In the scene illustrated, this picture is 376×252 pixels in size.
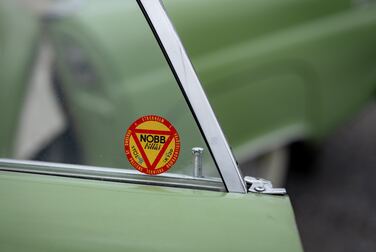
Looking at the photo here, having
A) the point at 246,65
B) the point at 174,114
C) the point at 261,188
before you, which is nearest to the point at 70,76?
the point at 246,65

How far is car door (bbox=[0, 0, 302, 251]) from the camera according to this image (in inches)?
43.8

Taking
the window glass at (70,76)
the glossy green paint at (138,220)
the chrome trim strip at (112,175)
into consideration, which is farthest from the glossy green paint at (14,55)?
the glossy green paint at (138,220)

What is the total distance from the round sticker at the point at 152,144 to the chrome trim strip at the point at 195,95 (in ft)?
0.20

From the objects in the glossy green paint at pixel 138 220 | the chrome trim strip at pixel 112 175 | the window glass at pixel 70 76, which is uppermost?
the window glass at pixel 70 76

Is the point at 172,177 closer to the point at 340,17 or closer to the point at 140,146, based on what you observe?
the point at 140,146

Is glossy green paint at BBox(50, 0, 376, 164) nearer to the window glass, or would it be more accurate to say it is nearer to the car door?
the window glass

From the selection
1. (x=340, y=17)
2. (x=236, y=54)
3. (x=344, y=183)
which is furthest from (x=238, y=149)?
(x=344, y=183)

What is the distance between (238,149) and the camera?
2787 millimetres

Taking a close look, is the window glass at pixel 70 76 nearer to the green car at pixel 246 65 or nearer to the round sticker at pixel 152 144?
the green car at pixel 246 65

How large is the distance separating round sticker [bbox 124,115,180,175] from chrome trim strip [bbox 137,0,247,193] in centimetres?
6

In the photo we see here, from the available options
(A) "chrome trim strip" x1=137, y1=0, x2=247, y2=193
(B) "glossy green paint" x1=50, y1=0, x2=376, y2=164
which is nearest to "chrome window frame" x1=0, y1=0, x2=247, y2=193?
(A) "chrome trim strip" x1=137, y1=0, x2=247, y2=193

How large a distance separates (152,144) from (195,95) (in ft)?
0.39

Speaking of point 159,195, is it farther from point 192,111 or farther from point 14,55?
point 14,55

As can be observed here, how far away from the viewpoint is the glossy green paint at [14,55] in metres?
2.13
